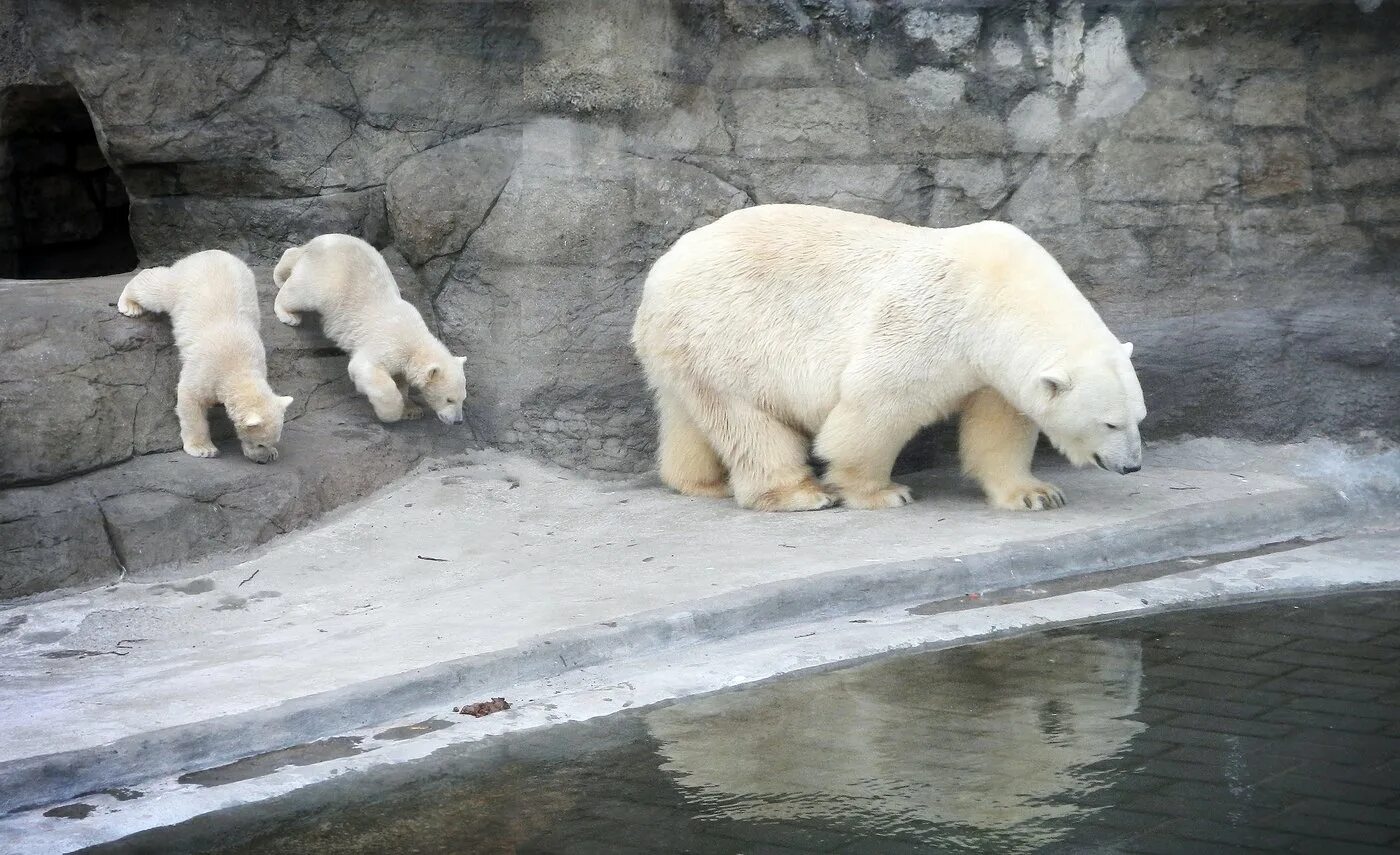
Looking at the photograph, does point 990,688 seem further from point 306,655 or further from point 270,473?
point 270,473

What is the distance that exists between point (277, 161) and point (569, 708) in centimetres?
391

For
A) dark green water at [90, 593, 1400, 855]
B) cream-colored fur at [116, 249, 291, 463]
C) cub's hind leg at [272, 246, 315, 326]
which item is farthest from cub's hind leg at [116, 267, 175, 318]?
dark green water at [90, 593, 1400, 855]

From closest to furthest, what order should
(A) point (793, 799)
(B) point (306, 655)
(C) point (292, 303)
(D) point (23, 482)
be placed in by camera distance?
(A) point (793, 799) < (B) point (306, 655) < (D) point (23, 482) < (C) point (292, 303)

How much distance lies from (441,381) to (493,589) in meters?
1.62

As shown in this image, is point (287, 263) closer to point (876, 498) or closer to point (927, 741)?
point (876, 498)

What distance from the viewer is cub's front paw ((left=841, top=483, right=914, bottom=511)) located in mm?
5637

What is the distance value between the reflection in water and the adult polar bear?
1.44m

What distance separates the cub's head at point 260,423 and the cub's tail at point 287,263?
3.19 feet

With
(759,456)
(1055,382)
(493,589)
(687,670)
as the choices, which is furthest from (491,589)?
(1055,382)

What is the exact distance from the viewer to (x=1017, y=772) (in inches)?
123

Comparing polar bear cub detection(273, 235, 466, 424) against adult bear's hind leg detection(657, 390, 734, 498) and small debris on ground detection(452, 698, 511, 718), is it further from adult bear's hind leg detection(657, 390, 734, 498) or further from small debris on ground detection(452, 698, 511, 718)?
small debris on ground detection(452, 698, 511, 718)

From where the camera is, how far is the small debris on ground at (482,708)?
11.7 ft

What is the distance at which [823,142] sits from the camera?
641cm

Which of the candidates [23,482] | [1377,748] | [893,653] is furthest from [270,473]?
[1377,748]
